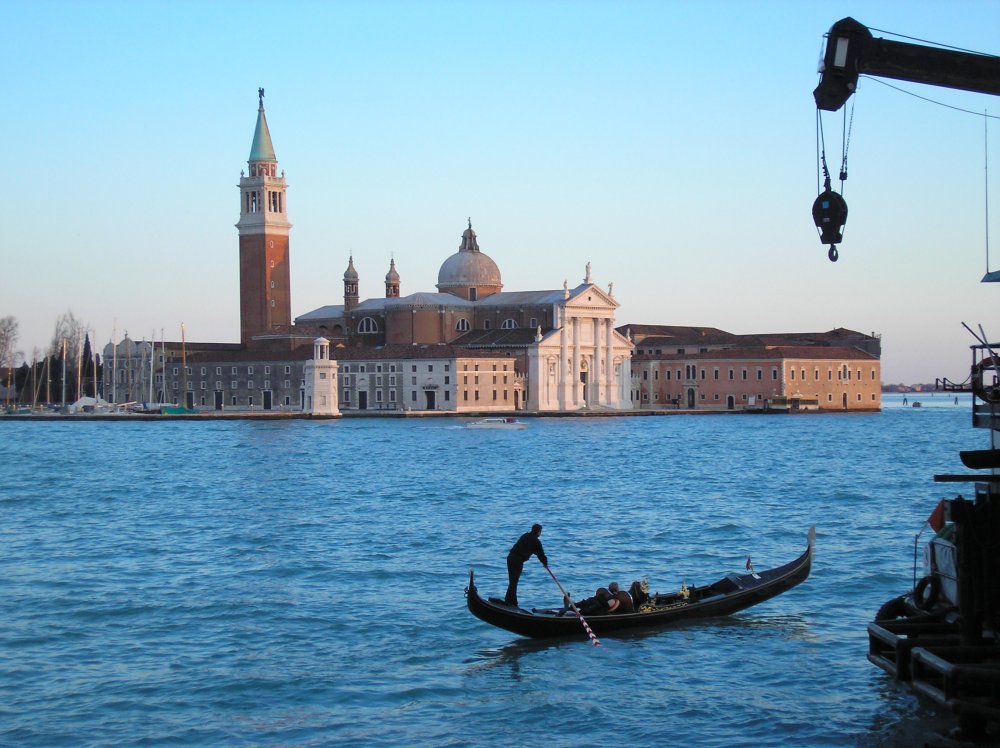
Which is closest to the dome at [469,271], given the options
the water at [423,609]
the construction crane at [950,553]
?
the water at [423,609]

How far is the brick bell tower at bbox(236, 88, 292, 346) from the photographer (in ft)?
275

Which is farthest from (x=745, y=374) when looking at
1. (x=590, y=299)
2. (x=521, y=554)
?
(x=521, y=554)

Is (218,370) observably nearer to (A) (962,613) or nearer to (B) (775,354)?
(B) (775,354)

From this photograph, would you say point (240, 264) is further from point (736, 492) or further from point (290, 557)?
point (290, 557)

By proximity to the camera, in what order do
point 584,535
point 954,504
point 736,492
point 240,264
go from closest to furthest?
point 954,504
point 584,535
point 736,492
point 240,264

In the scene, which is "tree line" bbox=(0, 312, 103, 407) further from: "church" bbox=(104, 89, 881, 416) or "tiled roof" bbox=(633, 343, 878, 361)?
"tiled roof" bbox=(633, 343, 878, 361)

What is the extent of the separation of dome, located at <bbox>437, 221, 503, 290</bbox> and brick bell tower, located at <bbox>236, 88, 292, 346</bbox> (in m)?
10.3

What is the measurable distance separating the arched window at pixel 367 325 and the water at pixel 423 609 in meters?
49.4

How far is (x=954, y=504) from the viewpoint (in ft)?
35.1

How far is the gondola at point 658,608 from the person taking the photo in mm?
13992

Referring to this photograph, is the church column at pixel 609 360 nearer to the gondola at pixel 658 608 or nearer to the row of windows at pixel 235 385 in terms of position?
the row of windows at pixel 235 385

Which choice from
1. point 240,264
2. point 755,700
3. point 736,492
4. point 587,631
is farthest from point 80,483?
point 240,264

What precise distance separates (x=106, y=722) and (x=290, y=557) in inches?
371

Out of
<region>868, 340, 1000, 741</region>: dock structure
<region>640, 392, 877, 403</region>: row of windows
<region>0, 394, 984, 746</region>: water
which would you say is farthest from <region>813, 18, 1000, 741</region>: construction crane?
<region>640, 392, 877, 403</region>: row of windows
